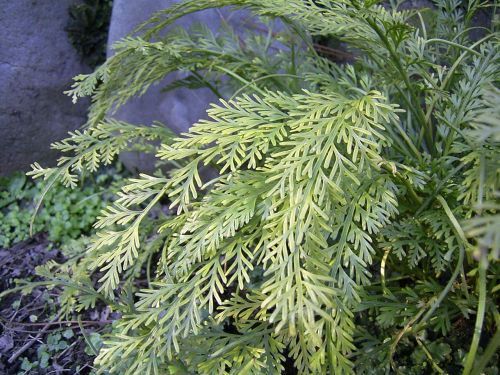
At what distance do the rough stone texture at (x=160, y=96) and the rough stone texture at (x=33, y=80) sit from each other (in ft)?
0.81

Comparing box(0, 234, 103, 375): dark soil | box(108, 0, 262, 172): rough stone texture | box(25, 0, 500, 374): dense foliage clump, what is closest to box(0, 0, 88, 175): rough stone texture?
box(108, 0, 262, 172): rough stone texture

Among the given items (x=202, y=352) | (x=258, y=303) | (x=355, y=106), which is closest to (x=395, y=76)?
(x=355, y=106)

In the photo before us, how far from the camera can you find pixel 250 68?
1.60m

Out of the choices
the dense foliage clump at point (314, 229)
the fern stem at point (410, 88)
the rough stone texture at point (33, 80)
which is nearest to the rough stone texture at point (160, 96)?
the rough stone texture at point (33, 80)

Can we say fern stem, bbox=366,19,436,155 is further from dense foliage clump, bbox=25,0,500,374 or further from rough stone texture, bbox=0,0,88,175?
rough stone texture, bbox=0,0,88,175

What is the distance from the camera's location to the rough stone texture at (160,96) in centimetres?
194

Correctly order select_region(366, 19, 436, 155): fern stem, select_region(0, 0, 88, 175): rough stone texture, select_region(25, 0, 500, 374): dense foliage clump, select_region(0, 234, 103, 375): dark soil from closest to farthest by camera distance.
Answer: select_region(25, 0, 500, 374): dense foliage clump → select_region(366, 19, 436, 155): fern stem → select_region(0, 234, 103, 375): dark soil → select_region(0, 0, 88, 175): rough stone texture

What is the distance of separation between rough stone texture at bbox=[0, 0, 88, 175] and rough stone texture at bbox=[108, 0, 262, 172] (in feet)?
0.81

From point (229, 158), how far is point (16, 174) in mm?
1380

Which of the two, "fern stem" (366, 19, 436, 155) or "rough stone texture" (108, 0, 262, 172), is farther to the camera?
"rough stone texture" (108, 0, 262, 172)

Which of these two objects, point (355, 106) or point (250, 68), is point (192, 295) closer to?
point (355, 106)

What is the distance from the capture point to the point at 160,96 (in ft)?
6.67

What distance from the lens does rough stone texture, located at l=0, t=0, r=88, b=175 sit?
1936 millimetres

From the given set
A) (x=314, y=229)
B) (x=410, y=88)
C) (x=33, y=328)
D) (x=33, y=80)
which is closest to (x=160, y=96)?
(x=33, y=80)
